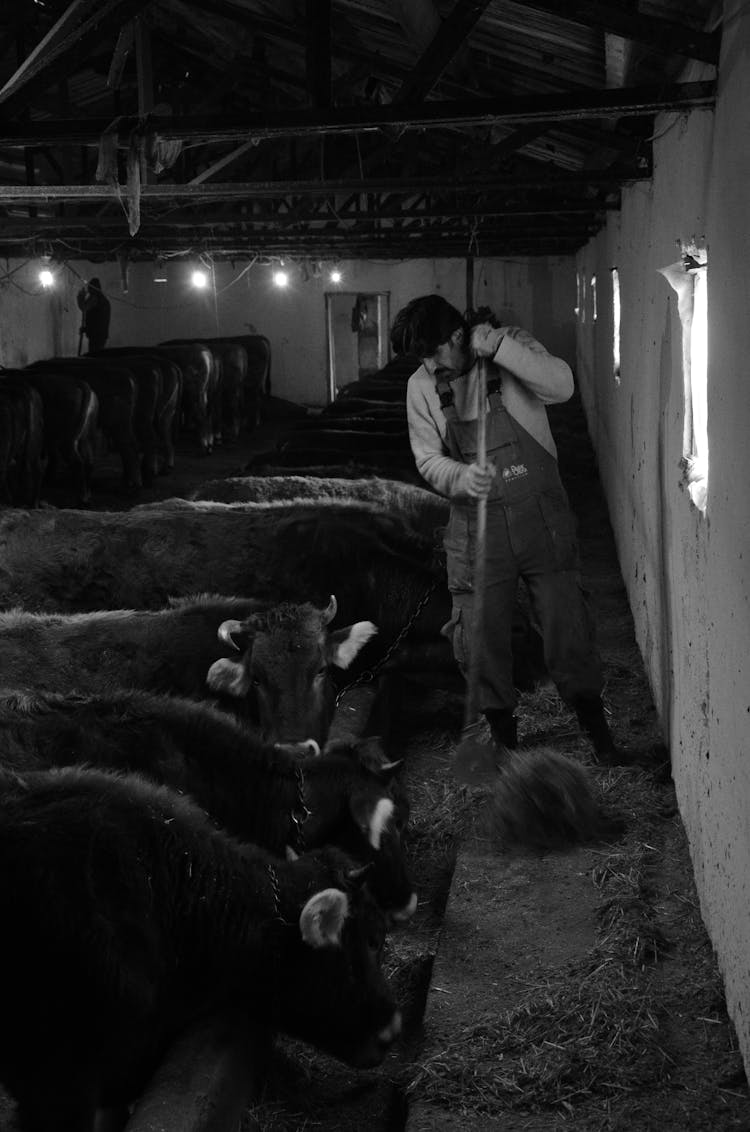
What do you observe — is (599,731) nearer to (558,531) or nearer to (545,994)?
(558,531)

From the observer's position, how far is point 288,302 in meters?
31.6

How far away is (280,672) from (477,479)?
4.43 feet

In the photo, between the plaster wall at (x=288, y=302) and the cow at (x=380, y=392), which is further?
the plaster wall at (x=288, y=302)

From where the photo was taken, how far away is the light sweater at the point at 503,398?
5.88 metres

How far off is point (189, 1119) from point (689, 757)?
112 inches

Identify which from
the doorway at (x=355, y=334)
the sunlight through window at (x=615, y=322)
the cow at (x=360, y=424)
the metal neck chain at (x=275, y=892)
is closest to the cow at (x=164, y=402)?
the cow at (x=360, y=424)

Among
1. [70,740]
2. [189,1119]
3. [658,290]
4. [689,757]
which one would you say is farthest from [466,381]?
[189,1119]

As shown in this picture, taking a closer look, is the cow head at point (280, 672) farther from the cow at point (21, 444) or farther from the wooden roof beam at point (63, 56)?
the cow at point (21, 444)

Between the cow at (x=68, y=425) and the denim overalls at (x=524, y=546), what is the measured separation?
41.0 ft

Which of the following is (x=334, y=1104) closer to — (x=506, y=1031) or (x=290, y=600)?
(x=506, y=1031)

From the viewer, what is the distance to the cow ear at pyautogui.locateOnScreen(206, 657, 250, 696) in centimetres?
594

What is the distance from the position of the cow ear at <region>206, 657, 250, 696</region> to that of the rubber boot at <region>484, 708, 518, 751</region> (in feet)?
4.48

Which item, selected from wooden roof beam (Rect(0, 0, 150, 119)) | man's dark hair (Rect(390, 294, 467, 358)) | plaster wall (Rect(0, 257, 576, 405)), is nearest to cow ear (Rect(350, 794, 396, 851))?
man's dark hair (Rect(390, 294, 467, 358))

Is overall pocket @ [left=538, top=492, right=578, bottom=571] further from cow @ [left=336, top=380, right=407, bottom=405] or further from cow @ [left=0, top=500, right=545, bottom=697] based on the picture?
cow @ [left=336, top=380, right=407, bottom=405]
